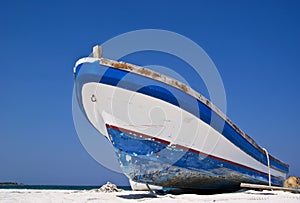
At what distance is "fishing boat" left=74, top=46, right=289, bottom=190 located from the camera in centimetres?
686

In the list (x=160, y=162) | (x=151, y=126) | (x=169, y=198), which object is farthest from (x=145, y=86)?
(x=169, y=198)

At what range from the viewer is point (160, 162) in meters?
7.14

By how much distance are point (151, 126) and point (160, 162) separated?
2.79 feet

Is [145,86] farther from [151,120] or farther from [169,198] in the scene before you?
[169,198]

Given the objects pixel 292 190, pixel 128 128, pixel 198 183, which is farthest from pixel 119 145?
pixel 292 190

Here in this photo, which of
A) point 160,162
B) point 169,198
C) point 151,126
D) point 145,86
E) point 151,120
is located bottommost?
point 169,198

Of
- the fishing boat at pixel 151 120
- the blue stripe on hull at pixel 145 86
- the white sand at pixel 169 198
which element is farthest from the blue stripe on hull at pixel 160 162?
the blue stripe on hull at pixel 145 86

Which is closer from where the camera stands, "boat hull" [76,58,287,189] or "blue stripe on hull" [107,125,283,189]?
"boat hull" [76,58,287,189]

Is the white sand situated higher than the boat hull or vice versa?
the boat hull

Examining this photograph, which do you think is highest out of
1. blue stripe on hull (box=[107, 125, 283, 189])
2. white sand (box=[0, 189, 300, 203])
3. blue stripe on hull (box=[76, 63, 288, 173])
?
blue stripe on hull (box=[76, 63, 288, 173])

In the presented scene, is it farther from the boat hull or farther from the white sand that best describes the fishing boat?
the white sand

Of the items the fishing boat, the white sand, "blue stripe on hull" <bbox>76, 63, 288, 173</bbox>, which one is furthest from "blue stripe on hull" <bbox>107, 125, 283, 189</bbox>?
"blue stripe on hull" <bbox>76, 63, 288, 173</bbox>

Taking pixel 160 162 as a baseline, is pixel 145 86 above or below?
above

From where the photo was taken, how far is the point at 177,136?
7.18m
